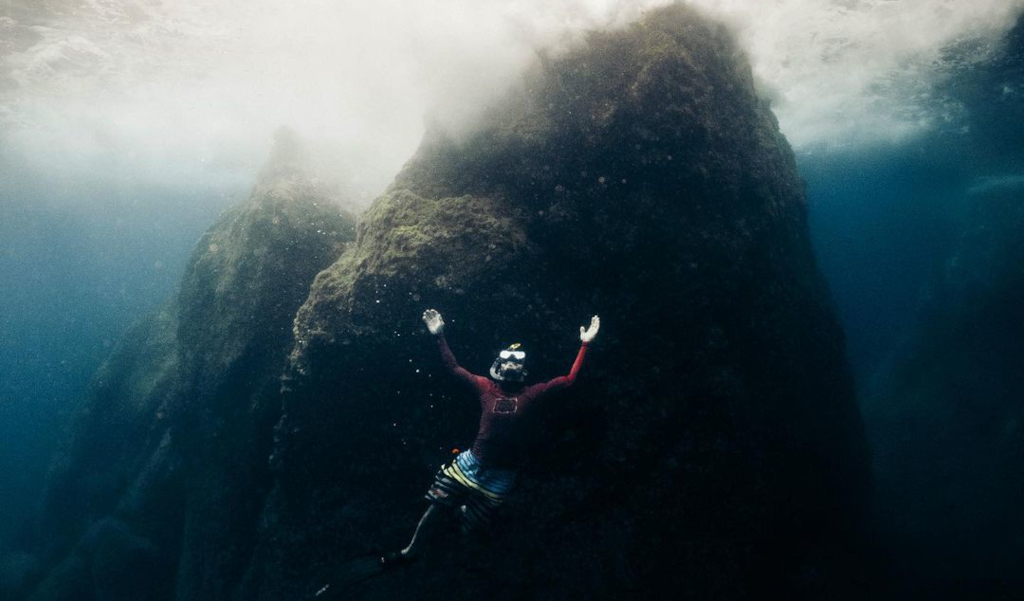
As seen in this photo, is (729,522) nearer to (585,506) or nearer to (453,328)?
(585,506)

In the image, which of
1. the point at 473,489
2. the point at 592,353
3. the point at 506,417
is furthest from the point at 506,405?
the point at 592,353

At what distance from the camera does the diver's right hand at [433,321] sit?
5.65 metres

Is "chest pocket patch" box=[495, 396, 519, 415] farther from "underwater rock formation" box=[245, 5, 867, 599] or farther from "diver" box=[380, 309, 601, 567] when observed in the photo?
"underwater rock formation" box=[245, 5, 867, 599]

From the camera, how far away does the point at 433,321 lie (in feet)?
18.9

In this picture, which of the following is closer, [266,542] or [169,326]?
[266,542]

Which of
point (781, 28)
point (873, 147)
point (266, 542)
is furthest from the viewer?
point (873, 147)

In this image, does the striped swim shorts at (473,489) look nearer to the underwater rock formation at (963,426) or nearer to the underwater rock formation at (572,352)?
the underwater rock formation at (572,352)

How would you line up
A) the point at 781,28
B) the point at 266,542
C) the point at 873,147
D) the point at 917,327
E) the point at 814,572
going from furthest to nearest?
the point at 873,147
the point at 917,327
the point at 781,28
the point at 814,572
the point at 266,542

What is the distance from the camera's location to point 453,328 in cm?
645

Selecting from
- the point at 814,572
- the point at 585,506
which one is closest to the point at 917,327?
the point at 814,572

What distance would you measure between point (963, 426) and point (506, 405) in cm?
1992

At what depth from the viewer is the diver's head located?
518 cm

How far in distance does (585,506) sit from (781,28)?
1373 centimetres

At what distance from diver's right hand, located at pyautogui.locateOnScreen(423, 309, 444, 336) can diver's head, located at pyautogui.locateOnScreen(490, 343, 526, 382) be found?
885 millimetres
